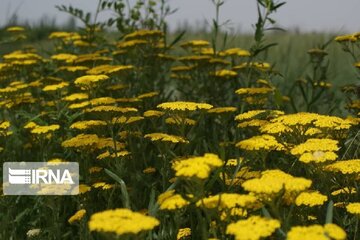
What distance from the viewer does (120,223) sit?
221 centimetres

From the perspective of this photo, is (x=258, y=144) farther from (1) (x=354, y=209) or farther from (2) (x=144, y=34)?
(2) (x=144, y=34)

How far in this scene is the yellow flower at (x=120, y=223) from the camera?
7.17ft

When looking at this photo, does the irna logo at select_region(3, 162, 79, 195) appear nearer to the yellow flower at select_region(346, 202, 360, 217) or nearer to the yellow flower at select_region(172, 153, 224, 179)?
the yellow flower at select_region(172, 153, 224, 179)

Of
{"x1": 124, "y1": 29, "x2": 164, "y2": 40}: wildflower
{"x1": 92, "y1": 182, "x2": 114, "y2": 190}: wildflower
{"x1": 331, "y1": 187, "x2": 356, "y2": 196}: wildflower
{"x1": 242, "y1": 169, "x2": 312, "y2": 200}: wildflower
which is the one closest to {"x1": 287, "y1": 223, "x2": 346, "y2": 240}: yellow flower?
{"x1": 242, "y1": 169, "x2": 312, "y2": 200}: wildflower

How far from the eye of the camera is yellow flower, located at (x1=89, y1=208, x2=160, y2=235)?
7.17ft

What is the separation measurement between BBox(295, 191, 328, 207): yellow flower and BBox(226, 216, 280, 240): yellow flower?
55 centimetres

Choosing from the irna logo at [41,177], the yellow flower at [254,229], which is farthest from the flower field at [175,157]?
the irna logo at [41,177]

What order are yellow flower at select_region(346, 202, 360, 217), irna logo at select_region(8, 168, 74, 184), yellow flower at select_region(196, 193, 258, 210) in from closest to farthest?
1. yellow flower at select_region(196, 193, 258, 210)
2. yellow flower at select_region(346, 202, 360, 217)
3. irna logo at select_region(8, 168, 74, 184)

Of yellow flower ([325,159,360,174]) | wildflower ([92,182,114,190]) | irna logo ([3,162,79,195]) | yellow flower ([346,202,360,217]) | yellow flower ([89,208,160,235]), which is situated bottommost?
irna logo ([3,162,79,195])

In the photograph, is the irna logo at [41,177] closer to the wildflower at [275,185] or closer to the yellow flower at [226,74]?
the wildflower at [275,185]

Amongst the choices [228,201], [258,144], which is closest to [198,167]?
[228,201]

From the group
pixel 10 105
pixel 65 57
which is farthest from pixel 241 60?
pixel 10 105

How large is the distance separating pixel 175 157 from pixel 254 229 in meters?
1.52

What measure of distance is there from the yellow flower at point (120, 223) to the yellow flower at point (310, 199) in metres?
0.94
